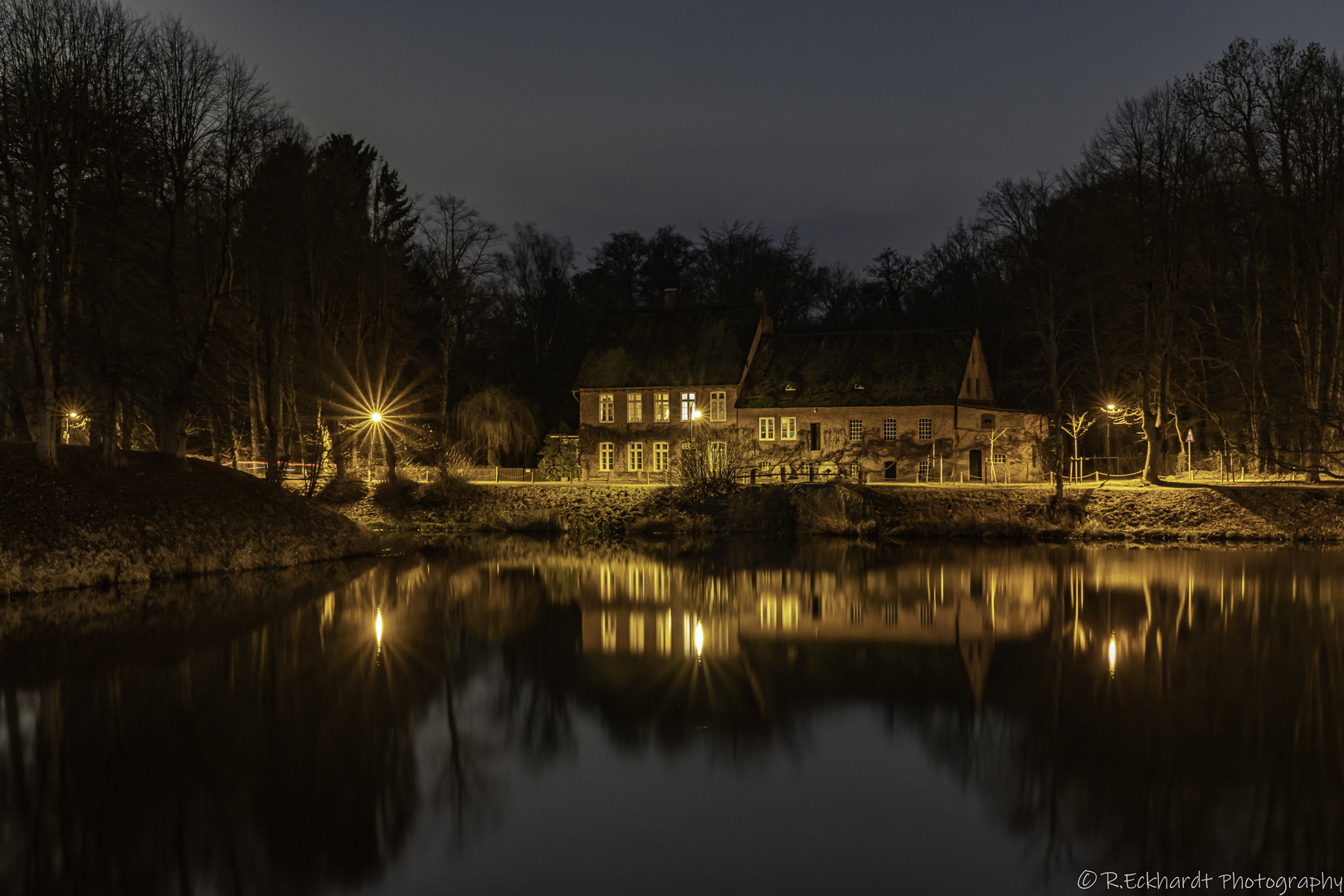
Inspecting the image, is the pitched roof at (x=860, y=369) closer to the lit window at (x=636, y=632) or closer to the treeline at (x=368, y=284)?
the treeline at (x=368, y=284)

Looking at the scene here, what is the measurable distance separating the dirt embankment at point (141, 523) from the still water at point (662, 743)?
105 cm

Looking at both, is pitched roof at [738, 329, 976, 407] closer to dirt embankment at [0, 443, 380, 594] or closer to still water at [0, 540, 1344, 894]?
dirt embankment at [0, 443, 380, 594]

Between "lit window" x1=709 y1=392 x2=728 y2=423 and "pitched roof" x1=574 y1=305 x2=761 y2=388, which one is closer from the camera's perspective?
"lit window" x1=709 y1=392 x2=728 y2=423

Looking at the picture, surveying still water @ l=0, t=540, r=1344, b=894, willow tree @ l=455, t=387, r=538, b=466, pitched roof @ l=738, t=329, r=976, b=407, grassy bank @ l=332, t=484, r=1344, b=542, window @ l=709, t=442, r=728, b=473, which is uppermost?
pitched roof @ l=738, t=329, r=976, b=407

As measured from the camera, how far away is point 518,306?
5703 centimetres

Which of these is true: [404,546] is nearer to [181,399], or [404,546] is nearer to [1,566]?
[181,399]

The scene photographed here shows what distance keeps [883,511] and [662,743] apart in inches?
910

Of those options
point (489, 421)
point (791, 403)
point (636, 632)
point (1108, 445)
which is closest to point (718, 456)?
point (791, 403)

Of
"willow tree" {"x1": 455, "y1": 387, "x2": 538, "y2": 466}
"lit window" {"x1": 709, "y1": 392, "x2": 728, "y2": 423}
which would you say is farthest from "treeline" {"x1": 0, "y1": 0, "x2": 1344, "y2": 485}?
"lit window" {"x1": 709, "y1": 392, "x2": 728, "y2": 423}

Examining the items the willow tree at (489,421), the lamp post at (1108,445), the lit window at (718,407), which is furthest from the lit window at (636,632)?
Result: the lit window at (718,407)

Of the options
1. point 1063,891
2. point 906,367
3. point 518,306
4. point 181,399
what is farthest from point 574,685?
point 518,306

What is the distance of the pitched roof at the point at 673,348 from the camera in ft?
145

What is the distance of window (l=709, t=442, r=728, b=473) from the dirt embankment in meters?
12.4

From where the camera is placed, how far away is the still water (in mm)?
7320
